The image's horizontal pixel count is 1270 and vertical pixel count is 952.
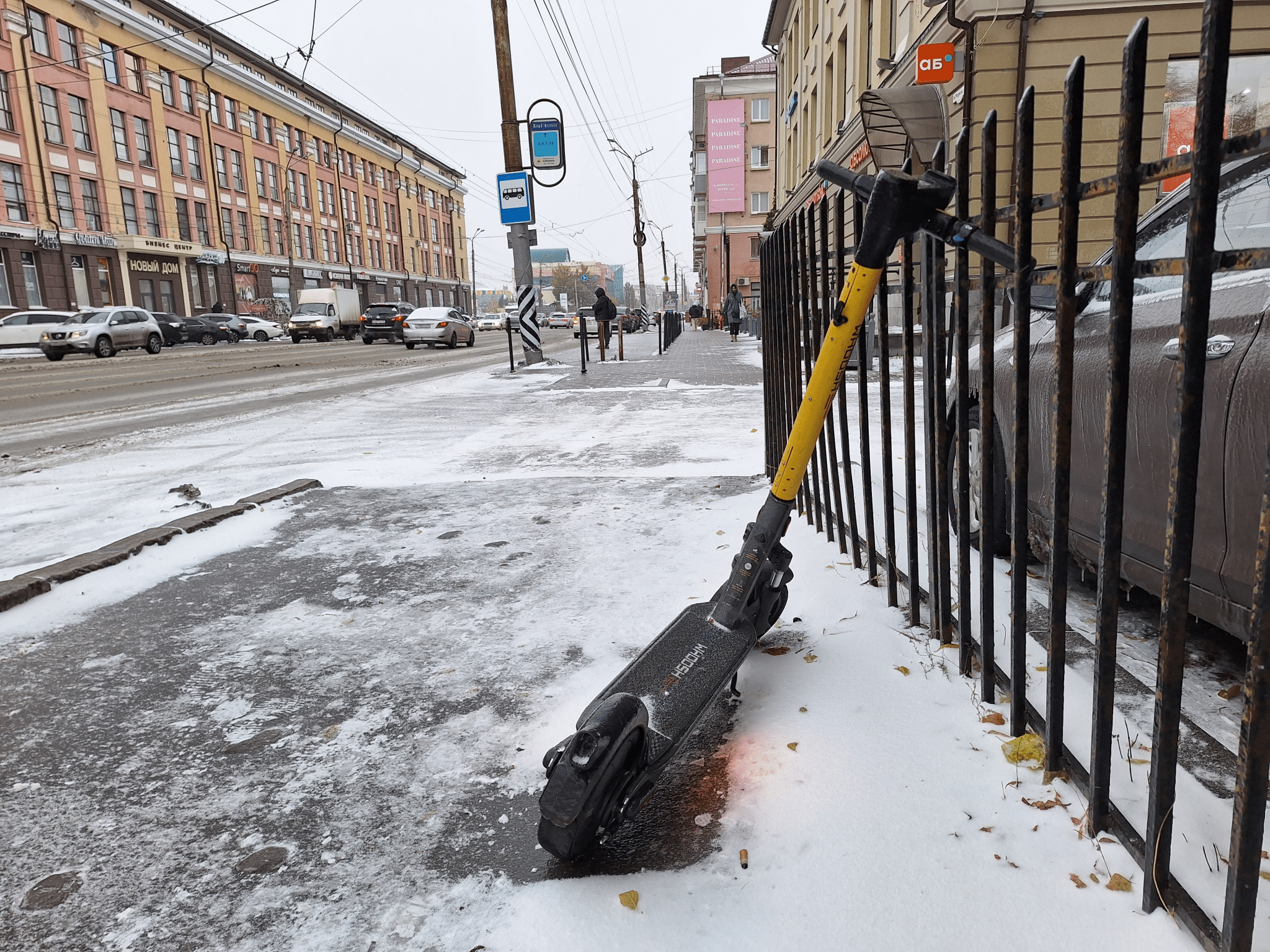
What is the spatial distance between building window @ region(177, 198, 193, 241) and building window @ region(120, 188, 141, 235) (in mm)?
2957

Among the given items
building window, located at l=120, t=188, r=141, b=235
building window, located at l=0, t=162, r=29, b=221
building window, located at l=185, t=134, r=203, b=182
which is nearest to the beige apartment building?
building window, located at l=0, t=162, r=29, b=221

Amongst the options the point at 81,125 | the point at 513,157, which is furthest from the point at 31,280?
the point at 513,157

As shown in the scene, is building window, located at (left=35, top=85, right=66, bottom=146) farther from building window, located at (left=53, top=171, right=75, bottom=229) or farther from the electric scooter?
the electric scooter

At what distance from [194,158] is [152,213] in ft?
19.0

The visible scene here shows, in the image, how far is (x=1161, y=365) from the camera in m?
2.21

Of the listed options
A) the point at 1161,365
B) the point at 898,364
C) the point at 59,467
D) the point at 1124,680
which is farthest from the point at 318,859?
the point at 898,364

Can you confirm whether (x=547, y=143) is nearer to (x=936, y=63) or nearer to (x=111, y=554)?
(x=936, y=63)

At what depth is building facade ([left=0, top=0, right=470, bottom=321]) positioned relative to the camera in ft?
122

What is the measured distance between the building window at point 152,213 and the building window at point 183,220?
138cm

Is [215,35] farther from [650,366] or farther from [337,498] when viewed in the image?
[337,498]

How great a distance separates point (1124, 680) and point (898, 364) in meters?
12.0

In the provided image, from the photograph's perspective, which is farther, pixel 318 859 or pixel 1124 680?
pixel 1124 680

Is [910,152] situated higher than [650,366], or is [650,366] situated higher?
[910,152]

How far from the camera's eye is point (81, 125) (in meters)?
40.2
